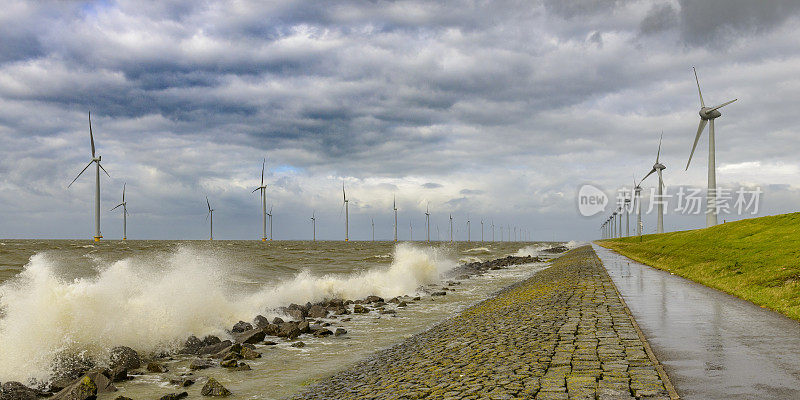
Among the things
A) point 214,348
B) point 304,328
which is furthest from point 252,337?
point 304,328

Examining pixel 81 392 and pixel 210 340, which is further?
pixel 210 340

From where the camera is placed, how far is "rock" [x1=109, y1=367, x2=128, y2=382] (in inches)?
533

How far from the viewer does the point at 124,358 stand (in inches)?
597

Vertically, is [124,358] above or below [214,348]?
above

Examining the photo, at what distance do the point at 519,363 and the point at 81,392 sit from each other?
10238 mm

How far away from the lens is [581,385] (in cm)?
843

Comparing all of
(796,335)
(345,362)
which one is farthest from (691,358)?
(345,362)

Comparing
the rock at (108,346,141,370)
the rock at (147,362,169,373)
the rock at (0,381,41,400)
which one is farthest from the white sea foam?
the rock at (147,362,169,373)

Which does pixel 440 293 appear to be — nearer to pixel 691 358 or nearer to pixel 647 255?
pixel 691 358

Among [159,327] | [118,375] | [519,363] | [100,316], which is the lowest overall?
[118,375]

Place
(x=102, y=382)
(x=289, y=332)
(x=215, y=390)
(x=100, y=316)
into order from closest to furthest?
1. (x=215, y=390)
2. (x=102, y=382)
3. (x=100, y=316)
4. (x=289, y=332)

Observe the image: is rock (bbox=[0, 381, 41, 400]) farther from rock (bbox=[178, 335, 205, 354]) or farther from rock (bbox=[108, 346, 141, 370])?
rock (bbox=[178, 335, 205, 354])

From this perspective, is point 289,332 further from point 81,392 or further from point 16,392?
point 16,392

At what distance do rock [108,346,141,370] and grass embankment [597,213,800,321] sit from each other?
19665 millimetres
